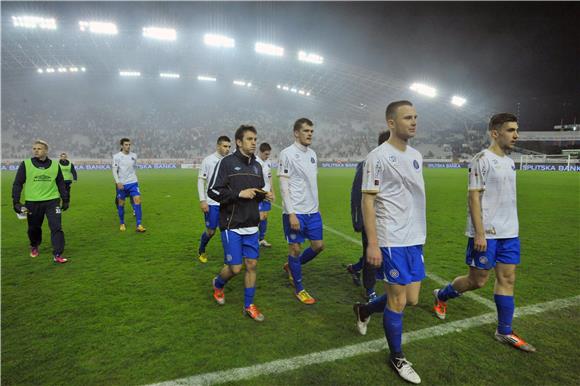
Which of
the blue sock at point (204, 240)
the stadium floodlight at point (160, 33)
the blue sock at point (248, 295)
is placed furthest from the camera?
the stadium floodlight at point (160, 33)

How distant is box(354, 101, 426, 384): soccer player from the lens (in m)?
2.70

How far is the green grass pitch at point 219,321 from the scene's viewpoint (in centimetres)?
284

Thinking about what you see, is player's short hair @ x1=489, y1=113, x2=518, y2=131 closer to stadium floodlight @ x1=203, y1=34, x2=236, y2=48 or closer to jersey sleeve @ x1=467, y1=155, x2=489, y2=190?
jersey sleeve @ x1=467, y1=155, x2=489, y2=190

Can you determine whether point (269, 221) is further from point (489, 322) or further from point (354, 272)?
point (489, 322)

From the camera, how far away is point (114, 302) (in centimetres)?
427

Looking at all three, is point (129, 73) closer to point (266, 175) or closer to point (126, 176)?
point (126, 176)

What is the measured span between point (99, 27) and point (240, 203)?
1418 inches

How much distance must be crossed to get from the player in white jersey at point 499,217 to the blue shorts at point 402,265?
2.74ft

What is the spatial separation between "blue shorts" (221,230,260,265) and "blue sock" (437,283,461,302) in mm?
2088

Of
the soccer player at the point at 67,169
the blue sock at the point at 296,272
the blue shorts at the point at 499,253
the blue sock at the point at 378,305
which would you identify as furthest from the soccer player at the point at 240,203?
the soccer player at the point at 67,169

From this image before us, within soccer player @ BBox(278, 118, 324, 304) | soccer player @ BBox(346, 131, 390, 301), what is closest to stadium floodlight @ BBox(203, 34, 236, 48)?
soccer player @ BBox(278, 118, 324, 304)

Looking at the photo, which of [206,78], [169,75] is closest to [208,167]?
[169,75]

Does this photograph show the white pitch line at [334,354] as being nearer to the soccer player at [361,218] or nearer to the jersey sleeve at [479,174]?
the soccer player at [361,218]

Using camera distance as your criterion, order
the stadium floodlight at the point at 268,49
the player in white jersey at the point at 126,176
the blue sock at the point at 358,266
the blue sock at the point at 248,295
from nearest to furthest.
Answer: the blue sock at the point at 248,295 → the blue sock at the point at 358,266 → the player in white jersey at the point at 126,176 → the stadium floodlight at the point at 268,49
